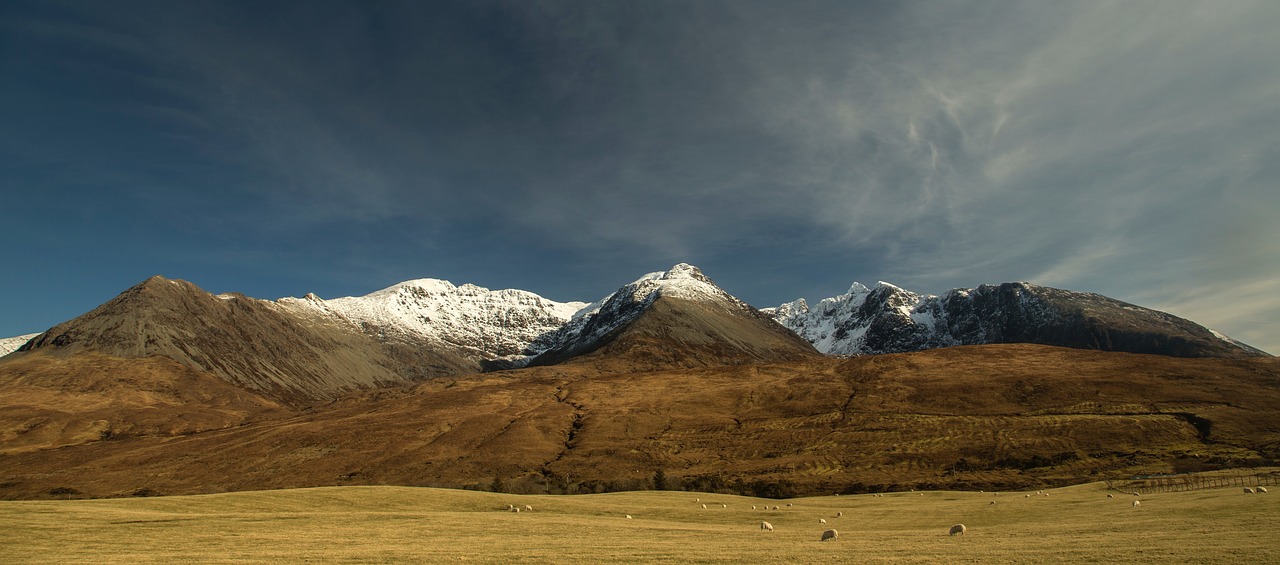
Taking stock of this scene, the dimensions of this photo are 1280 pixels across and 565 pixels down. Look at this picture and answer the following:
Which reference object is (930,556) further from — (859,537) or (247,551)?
(247,551)

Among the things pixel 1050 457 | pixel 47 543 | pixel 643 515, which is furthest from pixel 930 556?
pixel 1050 457

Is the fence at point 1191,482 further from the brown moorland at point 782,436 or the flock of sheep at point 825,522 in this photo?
the brown moorland at point 782,436

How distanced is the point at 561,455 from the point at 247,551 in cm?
9597

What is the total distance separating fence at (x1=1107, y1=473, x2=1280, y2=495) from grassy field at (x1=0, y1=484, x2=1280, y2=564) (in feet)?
20.1

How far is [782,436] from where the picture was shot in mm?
120438

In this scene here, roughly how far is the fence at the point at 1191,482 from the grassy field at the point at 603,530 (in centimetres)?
611

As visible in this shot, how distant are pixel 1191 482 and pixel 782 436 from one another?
229 ft

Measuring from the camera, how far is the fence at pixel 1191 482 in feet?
176

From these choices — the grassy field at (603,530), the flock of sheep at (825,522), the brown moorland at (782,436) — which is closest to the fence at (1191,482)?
the grassy field at (603,530)

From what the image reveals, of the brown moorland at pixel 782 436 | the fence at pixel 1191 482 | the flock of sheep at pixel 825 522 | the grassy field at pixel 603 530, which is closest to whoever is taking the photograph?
the grassy field at pixel 603 530

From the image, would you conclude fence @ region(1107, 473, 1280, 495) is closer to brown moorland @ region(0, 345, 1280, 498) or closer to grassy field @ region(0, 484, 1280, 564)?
grassy field @ region(0, 484, 1280, 564)

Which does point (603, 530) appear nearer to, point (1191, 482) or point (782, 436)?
point (1191, 482)

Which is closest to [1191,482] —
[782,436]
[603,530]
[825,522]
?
[825,522]

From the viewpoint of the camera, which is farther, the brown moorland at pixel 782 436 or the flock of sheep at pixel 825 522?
the brown moorland at pixel 782 436
